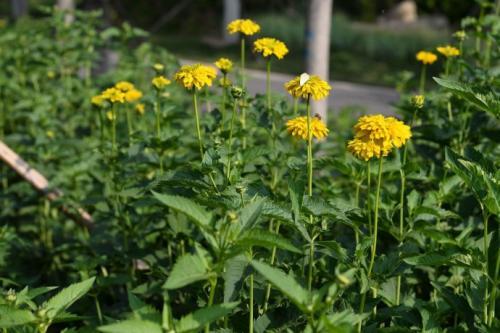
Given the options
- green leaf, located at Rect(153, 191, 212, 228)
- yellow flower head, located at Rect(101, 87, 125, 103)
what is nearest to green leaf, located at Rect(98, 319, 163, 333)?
green leaf, located at Rect(153, 191, 212, 228)

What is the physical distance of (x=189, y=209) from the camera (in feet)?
4.28

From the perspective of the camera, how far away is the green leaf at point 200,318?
4.04 ft

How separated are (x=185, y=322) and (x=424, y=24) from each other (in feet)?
47.6

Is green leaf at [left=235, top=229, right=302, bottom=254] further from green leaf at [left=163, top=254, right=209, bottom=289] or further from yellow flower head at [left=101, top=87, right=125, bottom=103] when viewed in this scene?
yellow flower head at [left=101, top=87, right=125, bottom=103]

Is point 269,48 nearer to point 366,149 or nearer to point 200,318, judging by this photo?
point 366,149

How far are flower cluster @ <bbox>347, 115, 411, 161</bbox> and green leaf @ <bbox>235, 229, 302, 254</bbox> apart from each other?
0.37 metres

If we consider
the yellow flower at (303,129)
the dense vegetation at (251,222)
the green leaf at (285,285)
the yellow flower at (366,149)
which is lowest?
the dense vegetation at (251,222)

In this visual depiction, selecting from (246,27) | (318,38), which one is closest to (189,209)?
(246,27)

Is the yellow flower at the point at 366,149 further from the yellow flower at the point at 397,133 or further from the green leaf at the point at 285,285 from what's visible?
the green leaf at the point at 285,285

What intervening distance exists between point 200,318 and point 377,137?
60 centimetres

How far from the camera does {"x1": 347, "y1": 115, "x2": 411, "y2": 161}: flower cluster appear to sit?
1.57 metres

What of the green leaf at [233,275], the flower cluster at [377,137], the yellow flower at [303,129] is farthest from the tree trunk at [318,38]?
the green leaf at [233,275]

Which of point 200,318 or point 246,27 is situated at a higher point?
point 246,27

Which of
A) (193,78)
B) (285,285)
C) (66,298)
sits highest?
(193,78)
